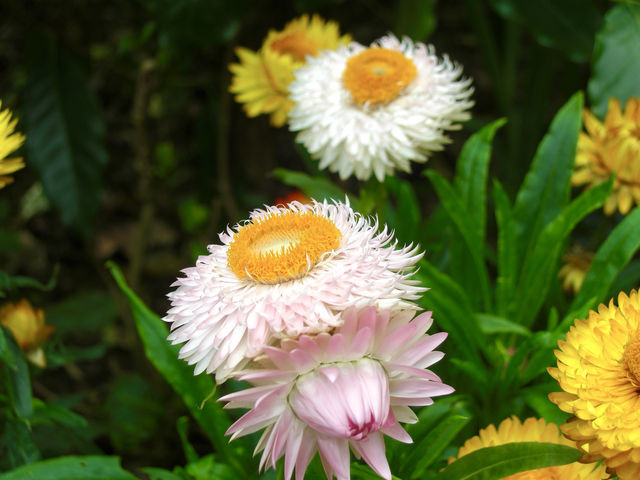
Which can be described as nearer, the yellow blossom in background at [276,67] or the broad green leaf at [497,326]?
the broad green leaf at [497,326]

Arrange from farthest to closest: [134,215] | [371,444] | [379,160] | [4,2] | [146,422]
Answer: [134,215] < [4,2] < [146,422] < [379,160] < [371,444]

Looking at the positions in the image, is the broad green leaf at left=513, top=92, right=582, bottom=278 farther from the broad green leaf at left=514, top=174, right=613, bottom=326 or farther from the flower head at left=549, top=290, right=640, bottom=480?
the flower head at left=549, top=290, right=640, bottom=480

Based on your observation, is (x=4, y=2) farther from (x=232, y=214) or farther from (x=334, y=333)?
(x=334, y=333)

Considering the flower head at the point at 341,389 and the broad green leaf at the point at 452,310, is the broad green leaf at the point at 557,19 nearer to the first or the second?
the broad green leaf at the point at 452,310

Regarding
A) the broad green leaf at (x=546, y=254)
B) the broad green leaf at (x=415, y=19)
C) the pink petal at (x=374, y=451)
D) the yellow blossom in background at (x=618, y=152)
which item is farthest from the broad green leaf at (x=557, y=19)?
the pink petal at (x=374, y=451)


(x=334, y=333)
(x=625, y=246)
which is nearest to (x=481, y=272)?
(x=625, y=246)

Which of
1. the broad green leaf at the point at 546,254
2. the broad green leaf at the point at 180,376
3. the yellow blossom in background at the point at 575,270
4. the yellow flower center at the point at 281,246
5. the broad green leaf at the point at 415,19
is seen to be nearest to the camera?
the yellow flower center at the point at 281,246

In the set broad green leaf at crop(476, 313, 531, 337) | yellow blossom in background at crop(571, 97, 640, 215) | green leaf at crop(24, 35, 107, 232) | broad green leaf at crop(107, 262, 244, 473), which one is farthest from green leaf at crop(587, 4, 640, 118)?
green leaf at crop(24, 35, 107, 232)
